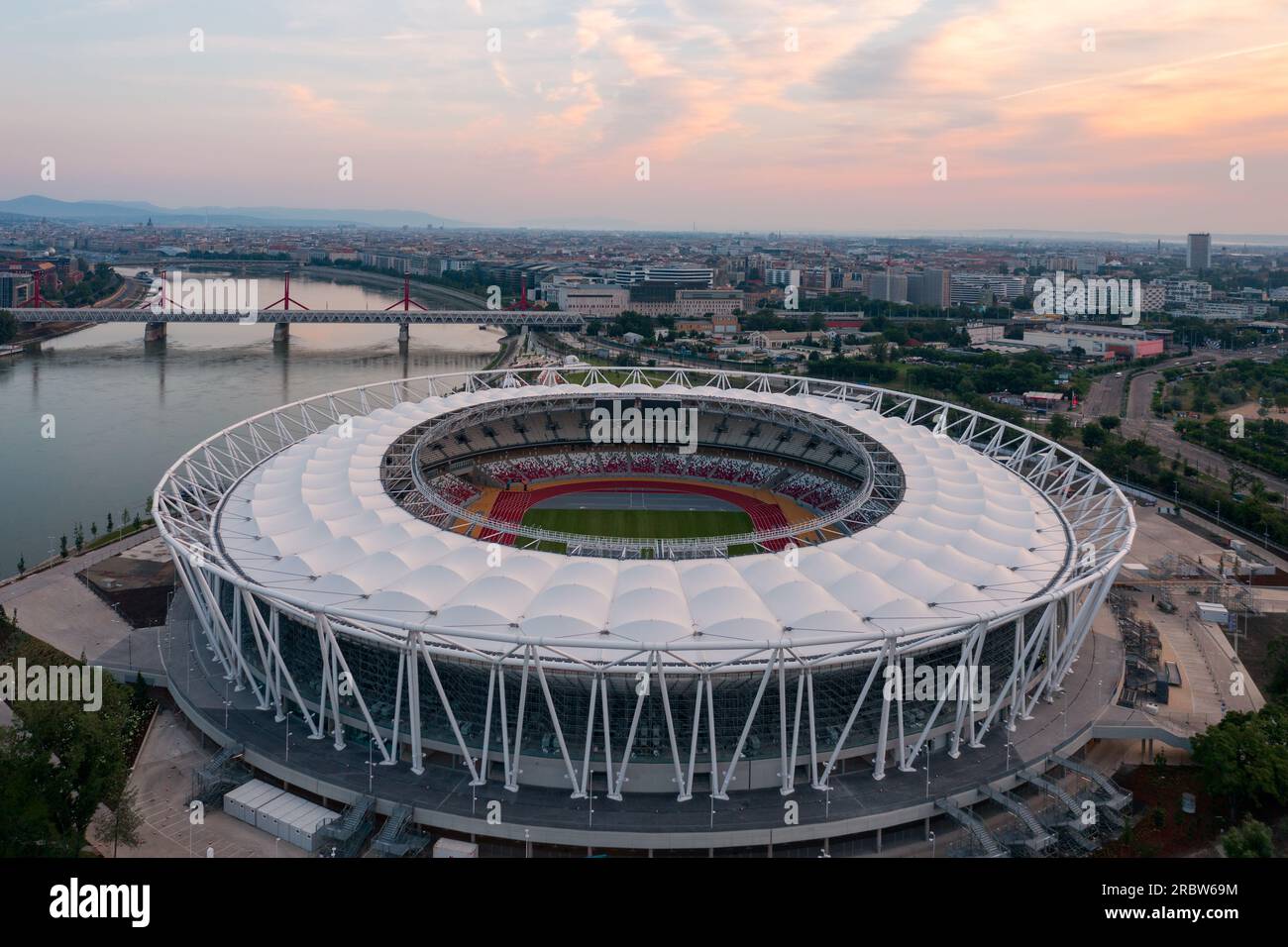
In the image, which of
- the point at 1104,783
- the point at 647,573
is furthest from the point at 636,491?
the point at 1104,783

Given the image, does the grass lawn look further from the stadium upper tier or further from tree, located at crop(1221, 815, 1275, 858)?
tree, located at crop(1221, 815, 1275, 858)

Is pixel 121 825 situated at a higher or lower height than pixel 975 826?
higher

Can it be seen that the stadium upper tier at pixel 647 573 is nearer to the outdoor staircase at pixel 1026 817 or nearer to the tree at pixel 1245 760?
the outdoor staircase at pixel 1026 817

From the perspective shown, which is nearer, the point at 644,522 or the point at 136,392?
the point at 644,522

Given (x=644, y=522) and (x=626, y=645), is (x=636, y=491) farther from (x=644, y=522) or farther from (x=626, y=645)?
(x=626, y=645)

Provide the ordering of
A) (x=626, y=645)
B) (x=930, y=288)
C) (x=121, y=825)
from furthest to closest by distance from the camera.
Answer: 1. (x=930, y=288)
2. (x=626, y=645)
3. (x=121, y=825)

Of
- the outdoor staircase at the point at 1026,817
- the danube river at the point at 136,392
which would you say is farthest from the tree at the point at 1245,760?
the danube river at the point at 136,392
